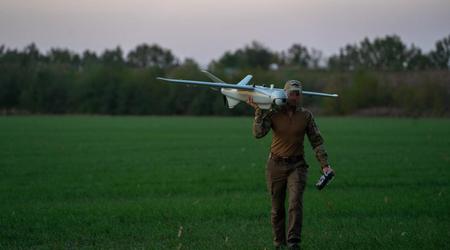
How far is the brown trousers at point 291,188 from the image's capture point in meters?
8.35

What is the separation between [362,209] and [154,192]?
518cm

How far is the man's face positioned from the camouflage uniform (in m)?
0.16

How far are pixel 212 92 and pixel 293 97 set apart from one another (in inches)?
3385

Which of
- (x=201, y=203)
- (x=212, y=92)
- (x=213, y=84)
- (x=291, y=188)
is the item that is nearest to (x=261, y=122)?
(x=291, y=188)

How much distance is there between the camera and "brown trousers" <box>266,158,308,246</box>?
8.35 m

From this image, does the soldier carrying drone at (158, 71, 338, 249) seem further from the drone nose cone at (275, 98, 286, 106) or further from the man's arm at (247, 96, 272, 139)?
the drone nose cone at (275, 98, 286, 106)

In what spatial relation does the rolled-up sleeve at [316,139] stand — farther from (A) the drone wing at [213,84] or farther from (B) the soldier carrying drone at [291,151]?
(A) the drone wing at [213,84]

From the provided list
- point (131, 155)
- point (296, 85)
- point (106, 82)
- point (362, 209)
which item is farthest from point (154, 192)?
point (106, 82)

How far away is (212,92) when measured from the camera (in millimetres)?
93938

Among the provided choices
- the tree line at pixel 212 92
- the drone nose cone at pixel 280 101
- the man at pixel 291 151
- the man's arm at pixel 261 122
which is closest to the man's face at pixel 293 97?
the man at pixel 291 151

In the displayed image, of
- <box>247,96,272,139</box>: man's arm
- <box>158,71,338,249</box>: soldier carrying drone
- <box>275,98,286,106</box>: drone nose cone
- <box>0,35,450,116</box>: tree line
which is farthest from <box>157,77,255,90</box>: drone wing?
<box>0,35,450,116</box>: tree line

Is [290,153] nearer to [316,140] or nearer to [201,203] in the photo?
[316,140]

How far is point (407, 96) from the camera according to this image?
329 feet

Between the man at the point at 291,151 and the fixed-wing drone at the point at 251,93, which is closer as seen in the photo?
the fixed-wing drone at the point at 251,93
